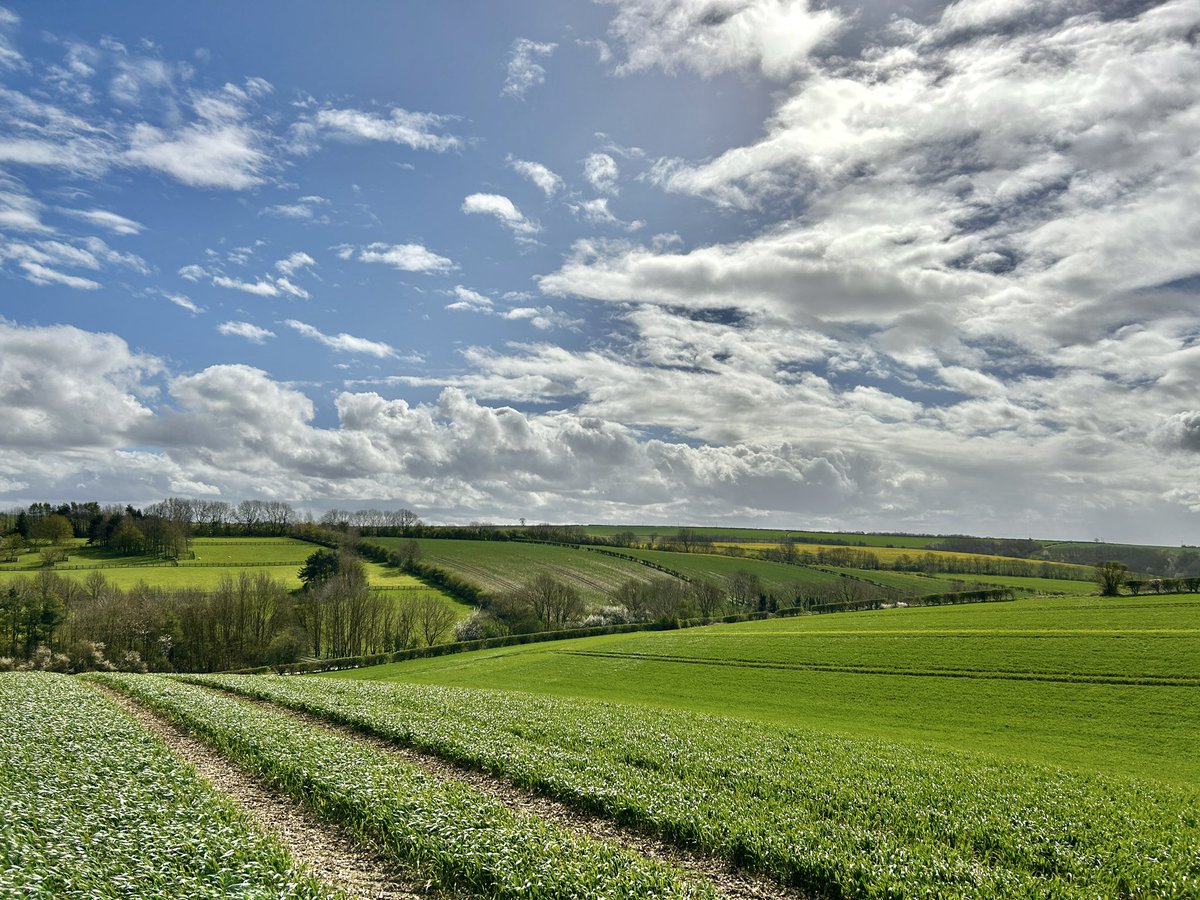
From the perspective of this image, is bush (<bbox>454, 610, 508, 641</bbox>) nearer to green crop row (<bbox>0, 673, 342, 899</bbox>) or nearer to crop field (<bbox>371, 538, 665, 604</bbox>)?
crop field (<bbox>371, 538, 665, 604</bbox>)

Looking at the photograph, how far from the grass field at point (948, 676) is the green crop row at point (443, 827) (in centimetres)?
2212

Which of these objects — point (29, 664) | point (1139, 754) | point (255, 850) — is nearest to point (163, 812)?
point (255, 850)

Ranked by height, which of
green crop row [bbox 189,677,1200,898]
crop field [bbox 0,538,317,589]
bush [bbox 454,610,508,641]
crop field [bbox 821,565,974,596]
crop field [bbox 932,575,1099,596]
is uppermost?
green crop row [bbox 189,677,1200,898]

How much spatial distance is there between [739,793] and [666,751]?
5.22 meters

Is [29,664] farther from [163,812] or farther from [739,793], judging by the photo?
[739,793]

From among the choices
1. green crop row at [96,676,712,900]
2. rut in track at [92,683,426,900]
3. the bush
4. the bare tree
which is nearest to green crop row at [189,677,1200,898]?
green crop row at [96,676,712,900]

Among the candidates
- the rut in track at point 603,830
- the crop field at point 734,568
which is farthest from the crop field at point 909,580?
the rut in track at point 603,830

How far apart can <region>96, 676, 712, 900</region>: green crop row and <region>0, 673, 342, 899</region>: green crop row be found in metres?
2.10

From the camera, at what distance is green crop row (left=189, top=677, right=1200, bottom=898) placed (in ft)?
42.3

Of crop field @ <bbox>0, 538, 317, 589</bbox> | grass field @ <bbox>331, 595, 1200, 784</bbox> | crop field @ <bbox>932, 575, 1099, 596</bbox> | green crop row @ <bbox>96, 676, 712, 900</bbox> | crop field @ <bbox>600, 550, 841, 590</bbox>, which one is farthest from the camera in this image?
crop field @ <bbox>600, 550, 841, 590</bbox>

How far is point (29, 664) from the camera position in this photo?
76.6 metres

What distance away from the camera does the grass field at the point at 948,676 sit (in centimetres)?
3306

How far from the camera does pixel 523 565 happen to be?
147m

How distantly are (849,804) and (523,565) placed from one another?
133 m
